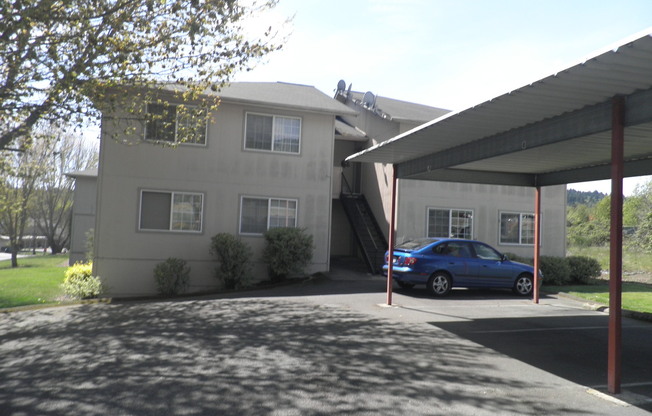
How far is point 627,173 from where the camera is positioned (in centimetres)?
1036

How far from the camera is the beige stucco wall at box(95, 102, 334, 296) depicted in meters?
15.8

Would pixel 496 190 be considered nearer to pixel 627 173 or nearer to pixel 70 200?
pixel 627 173

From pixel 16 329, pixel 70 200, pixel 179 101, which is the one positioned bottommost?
pixel 16 329

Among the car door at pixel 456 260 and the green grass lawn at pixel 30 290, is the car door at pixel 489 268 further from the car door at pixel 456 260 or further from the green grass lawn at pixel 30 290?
the green grass lawn at pixel 30 290

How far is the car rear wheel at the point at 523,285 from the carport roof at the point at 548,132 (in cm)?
287

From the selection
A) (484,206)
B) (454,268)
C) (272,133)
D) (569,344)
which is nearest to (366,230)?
(484,206)

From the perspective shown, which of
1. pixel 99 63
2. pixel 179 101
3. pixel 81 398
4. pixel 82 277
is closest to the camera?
pixel 81 398

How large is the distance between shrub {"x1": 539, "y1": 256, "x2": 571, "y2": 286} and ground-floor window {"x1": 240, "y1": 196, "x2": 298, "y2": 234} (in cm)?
848

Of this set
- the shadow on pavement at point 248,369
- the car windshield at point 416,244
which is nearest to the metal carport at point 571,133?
the shadow on pavement at point 248,369

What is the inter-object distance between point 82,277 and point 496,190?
14644 millimetres

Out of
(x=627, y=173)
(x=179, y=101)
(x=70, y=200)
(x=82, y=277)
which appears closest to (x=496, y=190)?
(x=627, y=173)

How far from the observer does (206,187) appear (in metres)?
16.4

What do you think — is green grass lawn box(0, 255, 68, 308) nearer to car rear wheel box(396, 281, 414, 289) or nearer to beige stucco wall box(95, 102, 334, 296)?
beige stucco wall box(95, 102, 334, 296)

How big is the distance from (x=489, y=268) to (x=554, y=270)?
461cm
